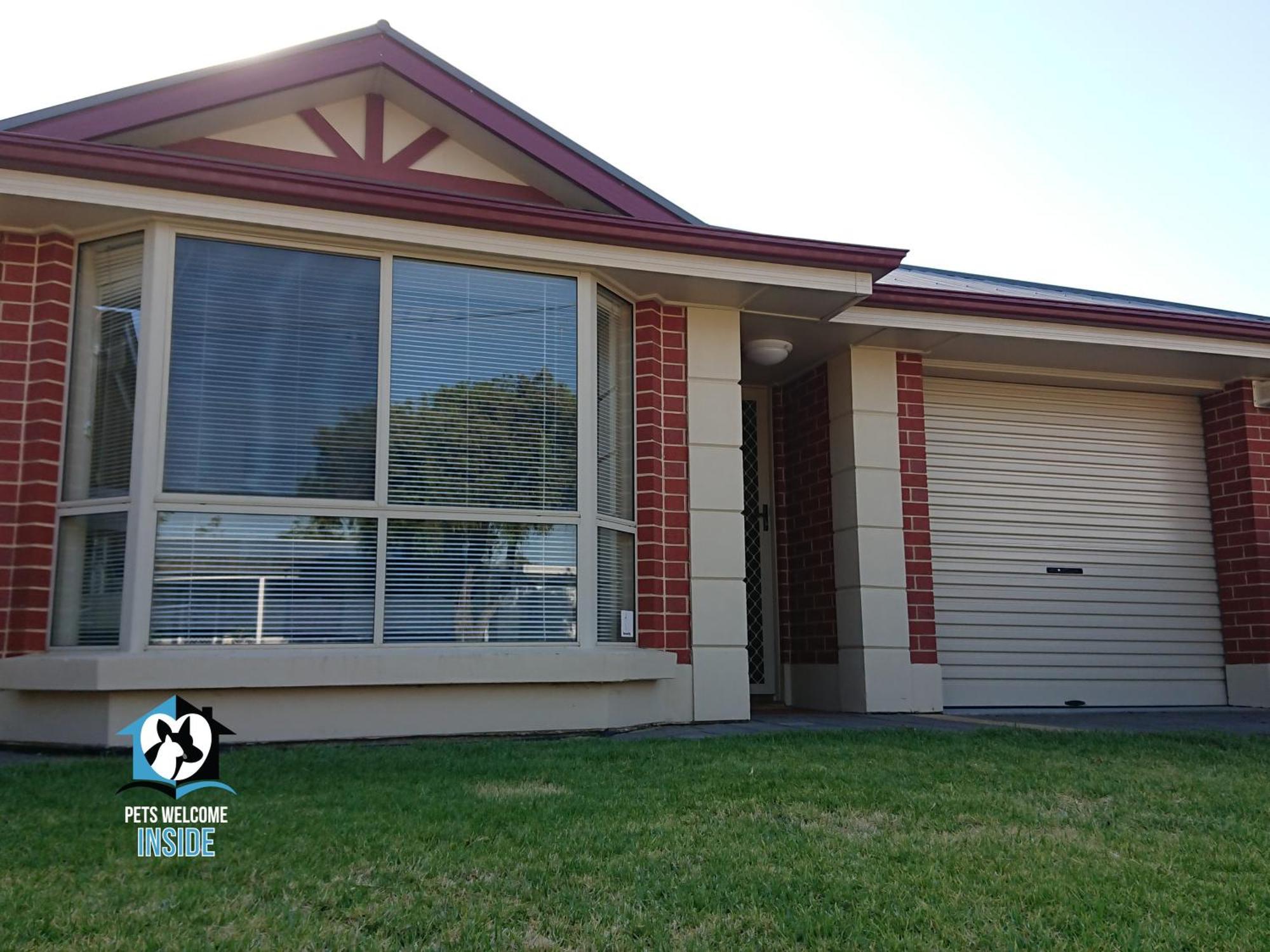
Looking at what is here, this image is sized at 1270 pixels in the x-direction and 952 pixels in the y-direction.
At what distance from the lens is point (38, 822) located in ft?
12.1

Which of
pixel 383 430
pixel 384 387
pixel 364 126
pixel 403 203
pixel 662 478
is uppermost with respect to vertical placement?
pixel 364 126

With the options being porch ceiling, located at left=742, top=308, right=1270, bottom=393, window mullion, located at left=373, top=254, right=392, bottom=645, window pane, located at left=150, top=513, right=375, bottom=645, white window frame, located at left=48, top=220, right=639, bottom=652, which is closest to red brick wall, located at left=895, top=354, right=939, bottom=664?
porch ceiling, located at left=742, top=308, right=1270, bottom=393

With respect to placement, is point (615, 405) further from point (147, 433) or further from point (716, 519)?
point (147, 433)

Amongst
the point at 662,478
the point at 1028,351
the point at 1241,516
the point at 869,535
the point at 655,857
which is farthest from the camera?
the point at 1241,516

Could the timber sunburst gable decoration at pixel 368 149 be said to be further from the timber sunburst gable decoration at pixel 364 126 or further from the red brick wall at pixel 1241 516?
the red brick wall at pixel 1241 516

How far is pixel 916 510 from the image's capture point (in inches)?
336

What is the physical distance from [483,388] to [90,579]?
2.47m

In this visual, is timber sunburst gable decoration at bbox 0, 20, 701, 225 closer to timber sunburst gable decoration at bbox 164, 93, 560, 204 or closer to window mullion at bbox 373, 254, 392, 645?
timber sunburst gable decoration at bbox 164, 93, 560, 204

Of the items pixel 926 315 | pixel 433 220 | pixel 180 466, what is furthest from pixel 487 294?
pixel 926 315

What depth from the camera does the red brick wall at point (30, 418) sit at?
6.04m

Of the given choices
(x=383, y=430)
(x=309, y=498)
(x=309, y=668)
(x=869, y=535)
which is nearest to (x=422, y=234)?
(x=383, y=430)

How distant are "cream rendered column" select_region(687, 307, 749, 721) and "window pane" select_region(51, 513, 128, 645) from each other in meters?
3.55

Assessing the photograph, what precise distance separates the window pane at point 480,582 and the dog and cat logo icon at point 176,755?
1.86 m

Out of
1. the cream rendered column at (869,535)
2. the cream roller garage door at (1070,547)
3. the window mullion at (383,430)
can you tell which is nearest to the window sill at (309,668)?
the window mullion at (383,430)
